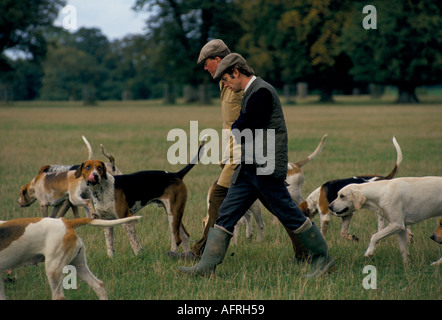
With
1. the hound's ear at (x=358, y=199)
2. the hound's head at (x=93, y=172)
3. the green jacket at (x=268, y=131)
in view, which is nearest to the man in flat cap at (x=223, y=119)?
the green jacket at (x=268, y=131)

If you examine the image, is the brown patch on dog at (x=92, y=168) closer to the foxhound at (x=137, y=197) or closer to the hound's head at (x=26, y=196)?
the foxhound at (x=137, y=197)

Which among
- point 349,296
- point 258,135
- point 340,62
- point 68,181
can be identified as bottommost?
Answer: point 349,296

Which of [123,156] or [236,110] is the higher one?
[236,110]

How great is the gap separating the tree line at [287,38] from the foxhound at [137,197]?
42.3 m

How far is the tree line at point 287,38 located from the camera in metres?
50.0

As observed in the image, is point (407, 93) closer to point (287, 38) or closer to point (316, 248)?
point (287, 38)

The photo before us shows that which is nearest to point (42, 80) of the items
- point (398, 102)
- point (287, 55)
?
point (287, 55)

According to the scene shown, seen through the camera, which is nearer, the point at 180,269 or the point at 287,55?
the point at 180,269

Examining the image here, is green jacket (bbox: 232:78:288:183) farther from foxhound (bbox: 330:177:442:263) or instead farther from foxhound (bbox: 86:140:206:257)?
foxhound (bbox: 86:140:206:257)

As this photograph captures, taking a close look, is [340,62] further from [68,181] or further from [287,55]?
[68,181]

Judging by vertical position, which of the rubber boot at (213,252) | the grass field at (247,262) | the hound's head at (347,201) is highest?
the hound's head at (347,201)
